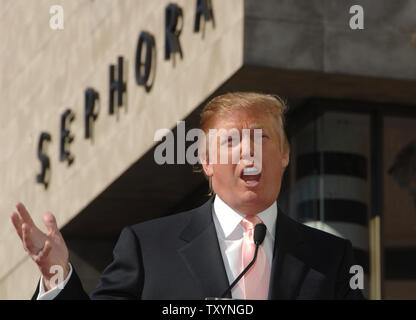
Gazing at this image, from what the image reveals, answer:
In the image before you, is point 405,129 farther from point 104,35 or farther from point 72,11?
point 72,11

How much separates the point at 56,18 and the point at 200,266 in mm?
18621

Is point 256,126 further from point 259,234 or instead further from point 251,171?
point 259,234

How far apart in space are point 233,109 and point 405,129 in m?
10.8

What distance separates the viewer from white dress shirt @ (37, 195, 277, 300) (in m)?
3.89

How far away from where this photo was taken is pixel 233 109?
154 inches

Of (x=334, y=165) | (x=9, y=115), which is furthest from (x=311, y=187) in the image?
(x=9, y=115)

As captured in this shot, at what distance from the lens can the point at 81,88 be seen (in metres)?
19.7

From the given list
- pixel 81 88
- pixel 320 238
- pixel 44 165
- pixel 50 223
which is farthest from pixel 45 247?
pixel 44 165

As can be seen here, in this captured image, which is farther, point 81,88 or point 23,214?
point 81,88

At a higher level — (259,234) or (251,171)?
(251,171)

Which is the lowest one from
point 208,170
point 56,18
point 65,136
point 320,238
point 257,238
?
point 65,136

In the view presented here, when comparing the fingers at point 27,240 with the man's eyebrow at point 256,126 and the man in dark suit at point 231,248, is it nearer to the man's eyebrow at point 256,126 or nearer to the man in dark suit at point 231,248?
the man in dark suit at point 231,248

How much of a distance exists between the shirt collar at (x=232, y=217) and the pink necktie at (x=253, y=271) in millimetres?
36

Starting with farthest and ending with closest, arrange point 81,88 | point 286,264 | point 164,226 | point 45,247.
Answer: point 81,88, point 164,226, point 286,264, point 45,247
